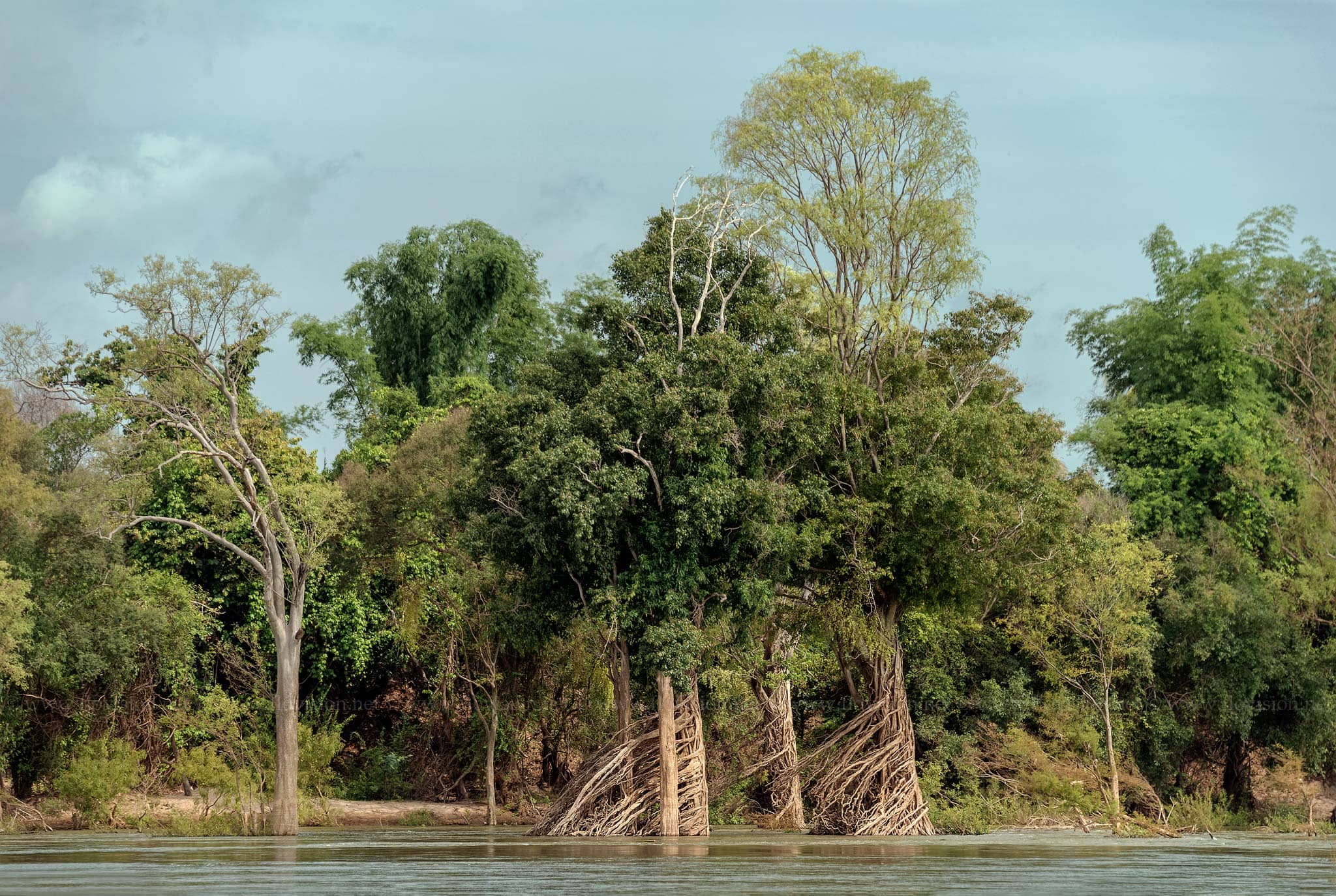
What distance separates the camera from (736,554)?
30.0 m

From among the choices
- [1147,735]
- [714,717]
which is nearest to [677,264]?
[714,717]

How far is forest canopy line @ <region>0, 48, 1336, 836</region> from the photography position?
99.8 feet

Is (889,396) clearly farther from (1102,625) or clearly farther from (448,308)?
(448,308)

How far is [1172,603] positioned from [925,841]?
1926 cm

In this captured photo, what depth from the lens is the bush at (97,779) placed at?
37250 mm

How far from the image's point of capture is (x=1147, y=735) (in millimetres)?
46000

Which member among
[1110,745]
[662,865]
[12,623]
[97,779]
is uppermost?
[12,623]

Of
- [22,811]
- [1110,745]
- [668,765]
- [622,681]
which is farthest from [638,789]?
[1110,745]

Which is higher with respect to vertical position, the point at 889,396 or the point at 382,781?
the point at 889,396

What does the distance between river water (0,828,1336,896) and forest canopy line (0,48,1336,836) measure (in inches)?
139

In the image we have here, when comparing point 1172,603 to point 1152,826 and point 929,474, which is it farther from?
point 929,474

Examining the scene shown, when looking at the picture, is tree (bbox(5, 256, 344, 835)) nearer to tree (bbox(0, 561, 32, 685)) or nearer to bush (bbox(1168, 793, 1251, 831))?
tree (bbox(0, 561, 32, 685))

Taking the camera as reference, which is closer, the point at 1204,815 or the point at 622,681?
the point at 622,681

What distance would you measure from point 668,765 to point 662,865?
9427mm
